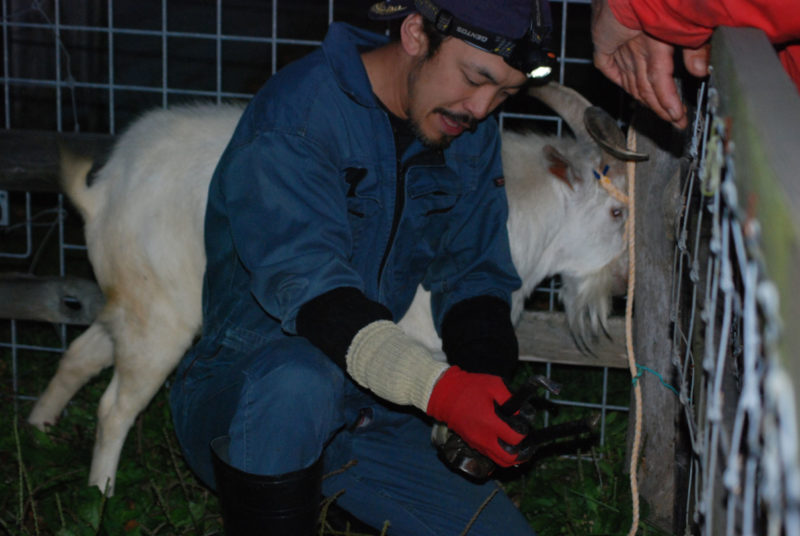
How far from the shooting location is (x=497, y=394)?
1.87 metres

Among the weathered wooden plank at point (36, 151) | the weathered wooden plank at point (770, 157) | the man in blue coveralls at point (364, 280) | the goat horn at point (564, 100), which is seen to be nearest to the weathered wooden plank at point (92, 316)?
the weathered wooden plank at point (36, 151)

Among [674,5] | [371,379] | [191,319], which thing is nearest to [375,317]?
[371,379]

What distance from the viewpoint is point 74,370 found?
128 inches

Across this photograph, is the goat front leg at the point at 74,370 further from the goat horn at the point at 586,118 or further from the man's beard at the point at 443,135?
the goat horn at the point at 586,118

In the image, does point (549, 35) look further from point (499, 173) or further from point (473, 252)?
point (473, 252)

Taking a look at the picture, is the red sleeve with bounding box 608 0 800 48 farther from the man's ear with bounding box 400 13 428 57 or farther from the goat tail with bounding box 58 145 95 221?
the goat tail with bounding box 58 145 95 221

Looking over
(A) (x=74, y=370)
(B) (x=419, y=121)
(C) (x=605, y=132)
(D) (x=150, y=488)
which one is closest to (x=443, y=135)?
(B) (x=419, y=121)

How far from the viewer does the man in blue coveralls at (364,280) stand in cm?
194

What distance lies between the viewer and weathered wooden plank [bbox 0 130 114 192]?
10.2 feet

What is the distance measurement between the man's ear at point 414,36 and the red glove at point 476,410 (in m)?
0.88

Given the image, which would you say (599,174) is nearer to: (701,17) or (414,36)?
(414,36)

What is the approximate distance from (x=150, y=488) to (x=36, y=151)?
1.30m

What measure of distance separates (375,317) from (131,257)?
4.00ft

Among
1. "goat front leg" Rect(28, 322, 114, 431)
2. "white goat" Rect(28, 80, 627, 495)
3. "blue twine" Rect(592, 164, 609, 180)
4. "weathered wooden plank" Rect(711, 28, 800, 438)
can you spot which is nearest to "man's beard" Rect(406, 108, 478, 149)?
"white goat" Rect(28, 80, 627, 495)
